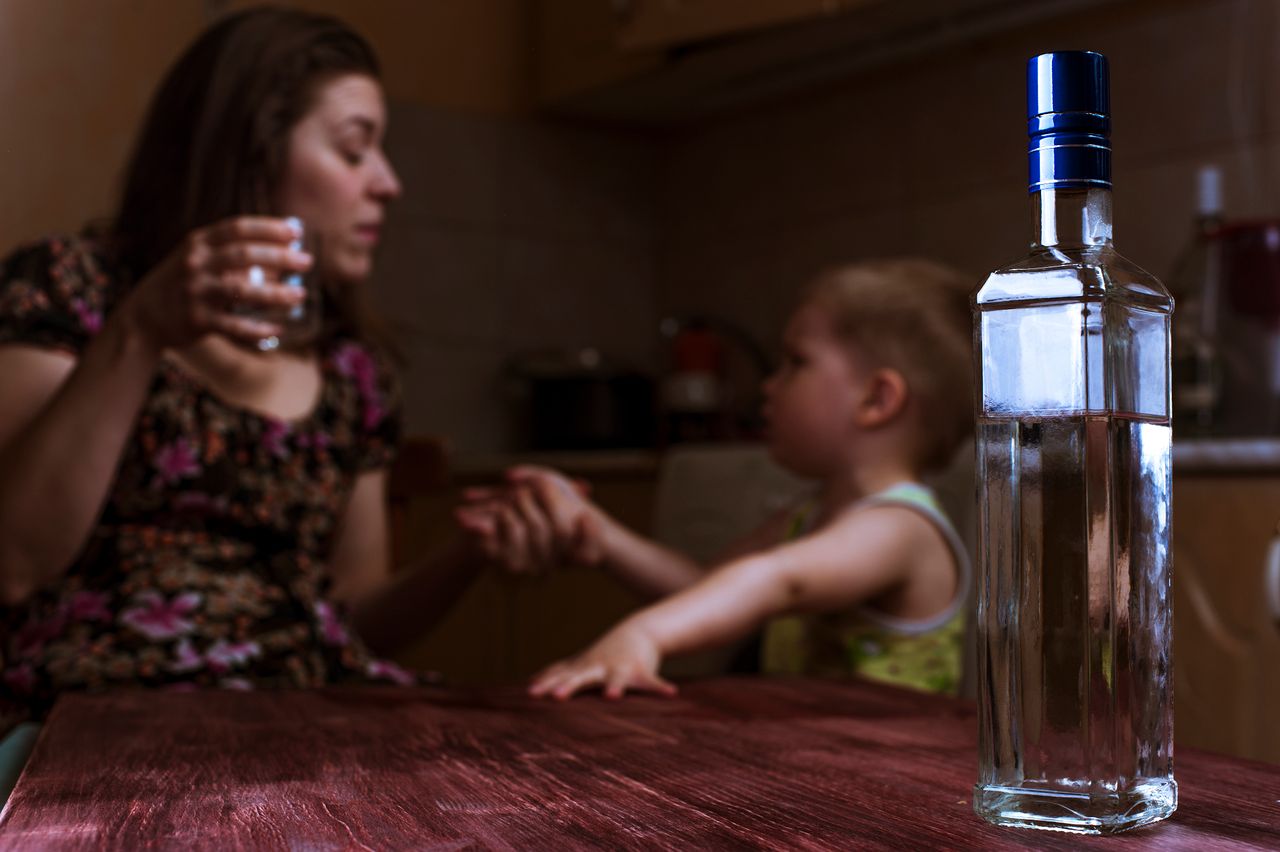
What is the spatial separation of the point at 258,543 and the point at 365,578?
23cm

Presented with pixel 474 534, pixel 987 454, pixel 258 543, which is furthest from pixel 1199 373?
pixel 987 454

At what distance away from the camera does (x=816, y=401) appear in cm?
124

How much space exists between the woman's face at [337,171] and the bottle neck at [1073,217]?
37.3 inches

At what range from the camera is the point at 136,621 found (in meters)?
1.00

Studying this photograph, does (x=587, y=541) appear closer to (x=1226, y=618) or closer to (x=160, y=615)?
(x=160, y=615)

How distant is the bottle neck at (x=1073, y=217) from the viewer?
1.18 ft

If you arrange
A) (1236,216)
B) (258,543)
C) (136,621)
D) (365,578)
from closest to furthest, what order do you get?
(136,621), (258,543), (365,578), (1236,216)

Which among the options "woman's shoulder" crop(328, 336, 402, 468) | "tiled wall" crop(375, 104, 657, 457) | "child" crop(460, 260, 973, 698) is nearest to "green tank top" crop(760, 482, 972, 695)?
"child" crop(460, 260, 973, 698)

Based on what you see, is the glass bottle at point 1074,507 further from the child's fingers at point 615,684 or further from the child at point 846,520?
the child at point 846,520

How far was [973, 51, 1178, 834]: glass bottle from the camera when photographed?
349 millimetres

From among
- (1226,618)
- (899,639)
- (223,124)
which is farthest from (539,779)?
(1226,618)

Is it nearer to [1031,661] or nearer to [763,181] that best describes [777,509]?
[1031,661]

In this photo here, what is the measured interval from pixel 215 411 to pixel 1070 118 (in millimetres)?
918

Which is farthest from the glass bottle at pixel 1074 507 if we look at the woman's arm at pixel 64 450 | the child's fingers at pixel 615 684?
the woman's arm at pixel 64 450
